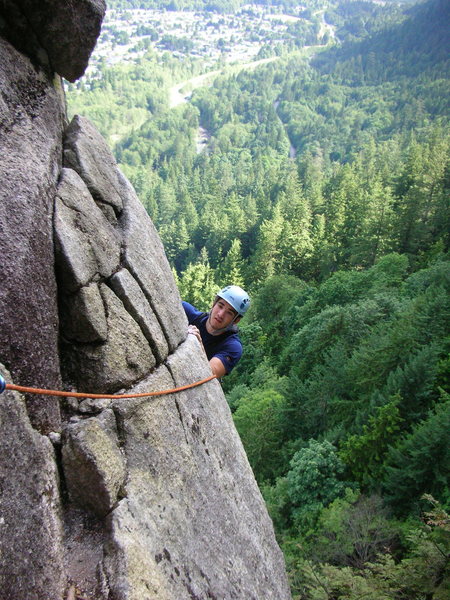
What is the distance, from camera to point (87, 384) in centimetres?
461

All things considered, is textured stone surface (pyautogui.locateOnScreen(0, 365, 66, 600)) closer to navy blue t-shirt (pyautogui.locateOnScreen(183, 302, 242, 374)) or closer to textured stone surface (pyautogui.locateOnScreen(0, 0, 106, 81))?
textured stone surface (pyautogui.locateOnScreen(0, 0, 106, 81))

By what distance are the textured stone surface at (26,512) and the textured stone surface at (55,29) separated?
3.72 m

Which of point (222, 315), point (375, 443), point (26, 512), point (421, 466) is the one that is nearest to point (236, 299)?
point (222, 315)

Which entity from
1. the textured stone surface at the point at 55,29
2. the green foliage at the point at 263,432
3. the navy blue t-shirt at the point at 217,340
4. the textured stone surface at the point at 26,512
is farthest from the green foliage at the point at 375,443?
the textured stone surface at the point at 55,29

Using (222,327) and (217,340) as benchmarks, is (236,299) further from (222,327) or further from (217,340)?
(217,340)

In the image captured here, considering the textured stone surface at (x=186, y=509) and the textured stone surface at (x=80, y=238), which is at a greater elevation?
the textured stone surface at (x=80, y=238)

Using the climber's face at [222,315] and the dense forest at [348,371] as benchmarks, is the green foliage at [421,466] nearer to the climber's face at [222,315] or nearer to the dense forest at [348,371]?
the dense forest at [348,371]

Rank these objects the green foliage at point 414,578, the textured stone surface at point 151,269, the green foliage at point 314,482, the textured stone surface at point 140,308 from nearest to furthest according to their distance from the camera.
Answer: the textured stone surface at point 140,308 → the textured stone surface at point 151,269 → the green foliage at point 414,578 → the green foliage at point 314,482

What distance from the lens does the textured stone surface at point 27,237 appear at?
12.4 ft

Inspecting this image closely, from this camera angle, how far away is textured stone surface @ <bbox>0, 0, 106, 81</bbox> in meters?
4.69

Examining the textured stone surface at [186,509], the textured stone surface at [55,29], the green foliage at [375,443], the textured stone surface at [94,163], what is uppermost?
the textured stone surface at [55,29]

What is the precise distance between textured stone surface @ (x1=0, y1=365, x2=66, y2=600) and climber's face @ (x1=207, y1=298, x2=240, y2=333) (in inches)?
167

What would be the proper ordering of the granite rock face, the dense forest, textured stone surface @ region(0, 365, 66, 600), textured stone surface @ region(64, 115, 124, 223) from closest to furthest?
textured stone surface @ region(0, 365, 66, 600) → the granite rock face → textured stone surface @ region(64, 115, 124, 223) → the dense forest

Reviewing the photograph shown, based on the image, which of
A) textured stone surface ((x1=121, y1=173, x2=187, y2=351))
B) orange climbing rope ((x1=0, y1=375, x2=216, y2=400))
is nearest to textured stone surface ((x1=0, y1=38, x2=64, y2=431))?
orange climbing rope ((x1=0, y1=375, x2=216, y2=400))
